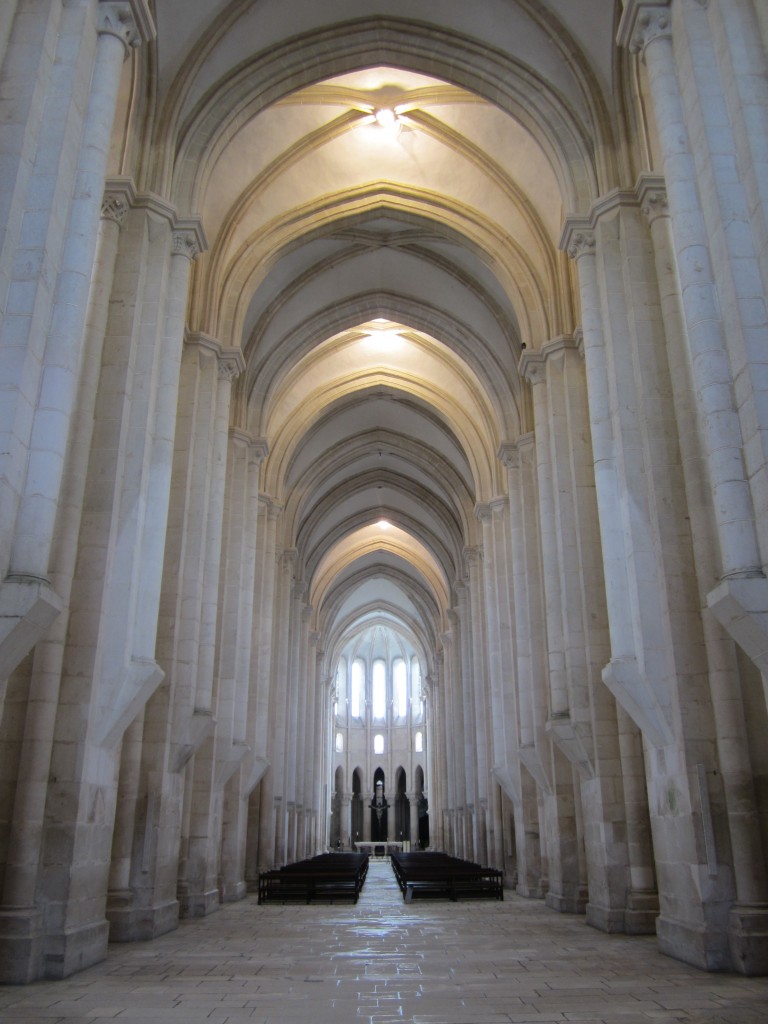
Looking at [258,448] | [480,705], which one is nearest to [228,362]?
[258,448]

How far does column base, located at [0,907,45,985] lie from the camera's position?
25.5 feet

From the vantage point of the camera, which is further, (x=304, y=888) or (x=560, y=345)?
(x=304, y=888)

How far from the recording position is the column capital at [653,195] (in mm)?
11430

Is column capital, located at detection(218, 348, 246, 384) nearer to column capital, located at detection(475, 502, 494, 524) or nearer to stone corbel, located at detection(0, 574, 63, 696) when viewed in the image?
column capital, located at detection(475, 502, 494, 524)

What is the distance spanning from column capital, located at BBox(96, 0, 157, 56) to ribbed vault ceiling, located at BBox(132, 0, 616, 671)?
10.1 feet

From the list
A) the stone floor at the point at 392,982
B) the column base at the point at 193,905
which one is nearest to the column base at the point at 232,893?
the column base at the point at 193,905

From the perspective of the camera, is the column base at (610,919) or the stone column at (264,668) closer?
the column base at (610,919)

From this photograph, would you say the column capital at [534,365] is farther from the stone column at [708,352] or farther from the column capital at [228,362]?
the stone column at [708,352]

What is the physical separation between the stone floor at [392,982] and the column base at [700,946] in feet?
0.60

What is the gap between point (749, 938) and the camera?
8.07 meters

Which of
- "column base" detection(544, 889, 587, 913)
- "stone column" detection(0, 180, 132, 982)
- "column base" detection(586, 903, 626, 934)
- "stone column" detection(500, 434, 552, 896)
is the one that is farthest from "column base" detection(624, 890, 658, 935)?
"stone column" detection(0, 180, 132, 982)

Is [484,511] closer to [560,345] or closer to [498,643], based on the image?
[498,643]

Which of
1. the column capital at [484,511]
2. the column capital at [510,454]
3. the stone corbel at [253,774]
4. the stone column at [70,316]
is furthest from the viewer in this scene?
the column capital at [484,511]

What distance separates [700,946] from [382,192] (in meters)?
15.7
